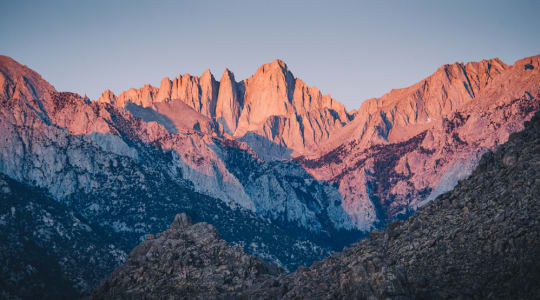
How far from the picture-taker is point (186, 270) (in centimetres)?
8150

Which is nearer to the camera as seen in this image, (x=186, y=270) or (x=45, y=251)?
(x=186, y=270)

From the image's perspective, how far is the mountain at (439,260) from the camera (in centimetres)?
4966

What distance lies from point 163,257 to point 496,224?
45893 mm

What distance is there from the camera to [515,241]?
167ft

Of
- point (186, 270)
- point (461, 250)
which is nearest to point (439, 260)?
point (461, 250)

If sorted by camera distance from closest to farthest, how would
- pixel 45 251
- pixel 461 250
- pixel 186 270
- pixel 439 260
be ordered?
1. pixel 461 250
2. pixel 439 260
3. pixel 186 270
4. pixel 45 251

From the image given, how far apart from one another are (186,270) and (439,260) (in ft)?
117

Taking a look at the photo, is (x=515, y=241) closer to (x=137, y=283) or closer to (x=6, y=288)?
(x=137, y=283)

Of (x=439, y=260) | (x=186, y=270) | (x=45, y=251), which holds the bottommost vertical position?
(x=439, y=260)

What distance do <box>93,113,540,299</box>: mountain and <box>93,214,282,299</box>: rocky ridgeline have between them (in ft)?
0.57

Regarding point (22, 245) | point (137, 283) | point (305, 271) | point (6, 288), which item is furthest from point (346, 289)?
point (22, 245)

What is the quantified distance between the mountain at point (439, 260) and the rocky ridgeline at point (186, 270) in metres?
0.17

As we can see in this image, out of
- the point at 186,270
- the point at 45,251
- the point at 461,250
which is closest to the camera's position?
the point at 461,250

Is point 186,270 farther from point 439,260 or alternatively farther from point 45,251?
point 45,251
